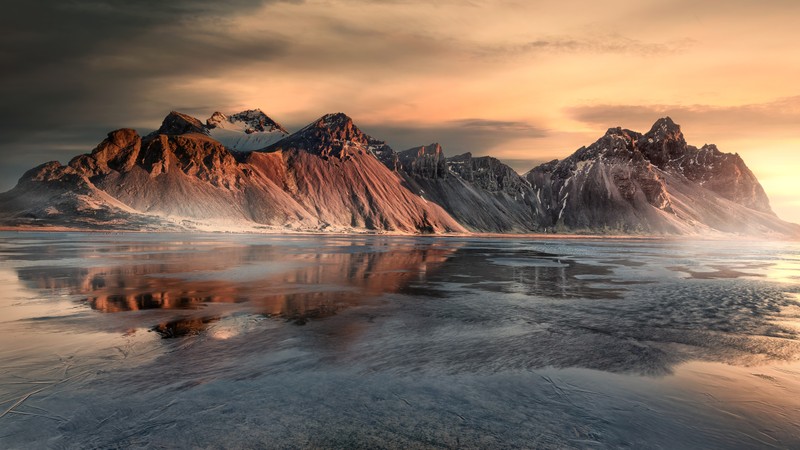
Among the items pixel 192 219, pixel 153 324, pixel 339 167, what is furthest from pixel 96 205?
pixel 153 324

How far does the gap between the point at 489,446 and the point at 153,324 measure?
38.6 ft

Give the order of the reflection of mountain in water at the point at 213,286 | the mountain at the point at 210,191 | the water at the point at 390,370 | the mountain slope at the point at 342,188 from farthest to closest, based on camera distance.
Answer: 1. the mountain slope at the point at 342,188
2. the mountain at the point at 210,191
3. the reflection of mountain in water at the point at 213,286
4. the water at the point at 390,370

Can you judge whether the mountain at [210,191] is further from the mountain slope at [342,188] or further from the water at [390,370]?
the water at [390,370]

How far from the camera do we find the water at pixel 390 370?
6.84 metres

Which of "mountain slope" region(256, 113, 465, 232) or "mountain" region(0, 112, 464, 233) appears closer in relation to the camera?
"mountain" region(0, 112, 464, 233)

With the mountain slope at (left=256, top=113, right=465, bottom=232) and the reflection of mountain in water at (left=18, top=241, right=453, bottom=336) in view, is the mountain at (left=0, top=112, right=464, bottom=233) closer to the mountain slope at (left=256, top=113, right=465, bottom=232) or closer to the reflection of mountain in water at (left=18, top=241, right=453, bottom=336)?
the mountain slope at (left=256, top=113, right=465, bottom=232)

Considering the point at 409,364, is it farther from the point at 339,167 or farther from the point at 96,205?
the point at 339,167

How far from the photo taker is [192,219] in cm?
13438

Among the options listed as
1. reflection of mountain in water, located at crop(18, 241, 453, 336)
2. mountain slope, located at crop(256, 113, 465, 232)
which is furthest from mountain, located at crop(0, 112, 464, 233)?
reflection of mountain in water, located at crop(18, 241, 453, 336)

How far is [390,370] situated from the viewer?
9930mm

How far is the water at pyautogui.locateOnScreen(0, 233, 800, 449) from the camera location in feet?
22.4

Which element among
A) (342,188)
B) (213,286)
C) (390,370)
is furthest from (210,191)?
(390,370)

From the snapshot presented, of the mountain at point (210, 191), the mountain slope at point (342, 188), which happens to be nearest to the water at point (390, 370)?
the mountain at point (210, 191)

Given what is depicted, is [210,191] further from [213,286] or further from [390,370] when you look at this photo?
[390,370]
